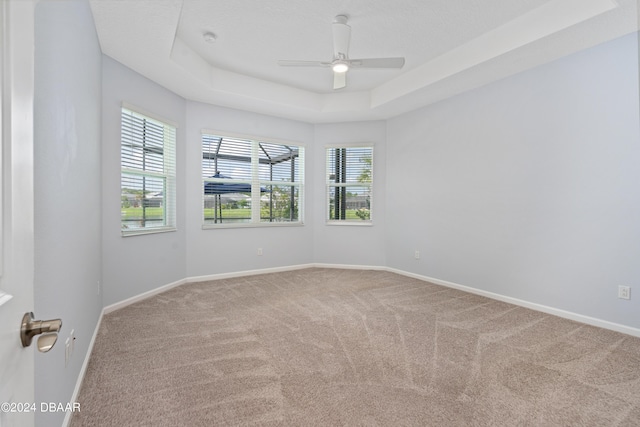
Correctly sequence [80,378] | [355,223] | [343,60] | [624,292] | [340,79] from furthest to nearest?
1. [355,223]
2. [340,79]
3. [343,60]
4. [624,292]
5. [80,378]

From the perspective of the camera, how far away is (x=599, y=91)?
286 centimetres

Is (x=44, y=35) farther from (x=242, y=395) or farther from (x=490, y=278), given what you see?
(x=490, y=278)

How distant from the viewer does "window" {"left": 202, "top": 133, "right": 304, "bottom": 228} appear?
457 centimetres

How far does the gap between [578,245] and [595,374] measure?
Result: 4.62ft

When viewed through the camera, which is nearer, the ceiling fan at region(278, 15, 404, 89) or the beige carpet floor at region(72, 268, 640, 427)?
the beige carpet floor at region(72, 268, 640, 427)

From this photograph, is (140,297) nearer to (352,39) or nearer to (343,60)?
(343,60)

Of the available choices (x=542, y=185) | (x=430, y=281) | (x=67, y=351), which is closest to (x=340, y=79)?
(x=542, y=185)

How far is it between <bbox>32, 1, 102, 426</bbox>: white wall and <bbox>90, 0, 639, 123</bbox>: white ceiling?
2.54ft

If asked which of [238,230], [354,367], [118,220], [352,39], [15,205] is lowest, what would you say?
[354,367]

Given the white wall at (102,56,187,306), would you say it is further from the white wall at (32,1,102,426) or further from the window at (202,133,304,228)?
the white wall at (32,1,102,426)

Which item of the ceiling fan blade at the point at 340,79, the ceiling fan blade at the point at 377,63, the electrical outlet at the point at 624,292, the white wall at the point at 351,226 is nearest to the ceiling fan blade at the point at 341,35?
the ceiling fan blade at the point at 377,63

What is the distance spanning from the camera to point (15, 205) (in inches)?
23.4

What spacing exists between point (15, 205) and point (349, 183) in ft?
16.4

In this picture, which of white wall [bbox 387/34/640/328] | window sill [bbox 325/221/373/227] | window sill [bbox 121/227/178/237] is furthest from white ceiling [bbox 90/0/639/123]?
window sill [bbox 325/221/373/227]
